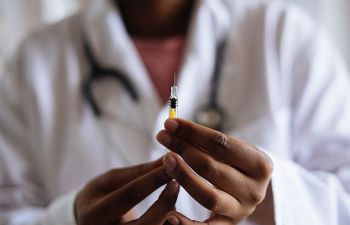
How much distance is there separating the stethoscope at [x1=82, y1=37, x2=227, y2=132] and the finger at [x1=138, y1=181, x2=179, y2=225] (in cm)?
29

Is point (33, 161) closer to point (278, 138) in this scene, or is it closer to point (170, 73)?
point (170, 73)

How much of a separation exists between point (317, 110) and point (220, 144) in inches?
14.2

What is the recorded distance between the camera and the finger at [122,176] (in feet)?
1.48

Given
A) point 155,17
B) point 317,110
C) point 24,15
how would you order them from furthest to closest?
point 24,15 < point 155,17 < point 317,110

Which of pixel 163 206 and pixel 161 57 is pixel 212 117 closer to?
pixel 161 57

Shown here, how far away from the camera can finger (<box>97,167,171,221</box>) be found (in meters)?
0.42

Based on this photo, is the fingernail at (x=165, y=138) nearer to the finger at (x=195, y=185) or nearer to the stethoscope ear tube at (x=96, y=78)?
the finger at (x=195, y=185)

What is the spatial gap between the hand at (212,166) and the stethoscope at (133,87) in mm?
281

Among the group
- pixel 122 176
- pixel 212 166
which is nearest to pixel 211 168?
pixel 212 166

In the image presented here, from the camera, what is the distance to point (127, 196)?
431 millimetres

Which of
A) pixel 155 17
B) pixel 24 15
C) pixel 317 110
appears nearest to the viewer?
pixel 317 110

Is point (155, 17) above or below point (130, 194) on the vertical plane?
above

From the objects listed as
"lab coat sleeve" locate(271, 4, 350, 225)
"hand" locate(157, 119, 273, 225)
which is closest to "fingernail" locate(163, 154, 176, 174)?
"hand" locate(157, 119, 273, 225)

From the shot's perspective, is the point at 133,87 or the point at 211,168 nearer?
the point at 211,168
